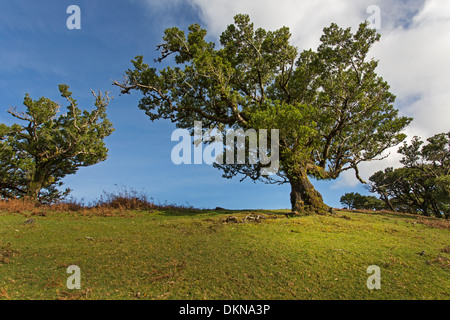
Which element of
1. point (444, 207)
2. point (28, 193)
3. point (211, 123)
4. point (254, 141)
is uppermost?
point (211, 123)

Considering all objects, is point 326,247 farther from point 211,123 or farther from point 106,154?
point 106,154

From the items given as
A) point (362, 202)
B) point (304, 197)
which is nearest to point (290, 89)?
point (304, 197)

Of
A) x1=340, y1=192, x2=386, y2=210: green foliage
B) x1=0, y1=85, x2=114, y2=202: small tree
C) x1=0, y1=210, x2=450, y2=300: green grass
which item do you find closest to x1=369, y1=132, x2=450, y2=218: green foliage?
x1=340, y1=192, x2=386, y2=210: green foliage

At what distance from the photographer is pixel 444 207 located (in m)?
28.1

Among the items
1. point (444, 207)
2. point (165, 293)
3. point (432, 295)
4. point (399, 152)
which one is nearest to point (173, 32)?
point (165, 293)

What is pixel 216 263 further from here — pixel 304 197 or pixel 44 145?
pixel 44 145

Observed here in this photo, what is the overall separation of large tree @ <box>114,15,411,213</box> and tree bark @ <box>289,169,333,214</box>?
59 millimetres

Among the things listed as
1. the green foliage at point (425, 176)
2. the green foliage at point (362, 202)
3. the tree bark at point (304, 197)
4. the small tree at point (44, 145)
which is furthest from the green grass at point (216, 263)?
the green foliage at point (362, 202)

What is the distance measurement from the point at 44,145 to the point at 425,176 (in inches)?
1582

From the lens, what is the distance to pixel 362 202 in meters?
34.7

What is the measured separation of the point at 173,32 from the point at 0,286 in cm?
1544

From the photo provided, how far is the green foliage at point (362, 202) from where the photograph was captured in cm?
3416

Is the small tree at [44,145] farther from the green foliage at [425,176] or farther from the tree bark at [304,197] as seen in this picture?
the green foliage at [425,176]

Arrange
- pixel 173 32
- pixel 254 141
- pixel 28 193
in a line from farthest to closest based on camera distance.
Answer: pixel 28 193 < pixel 173 32 < pixel 254 141
